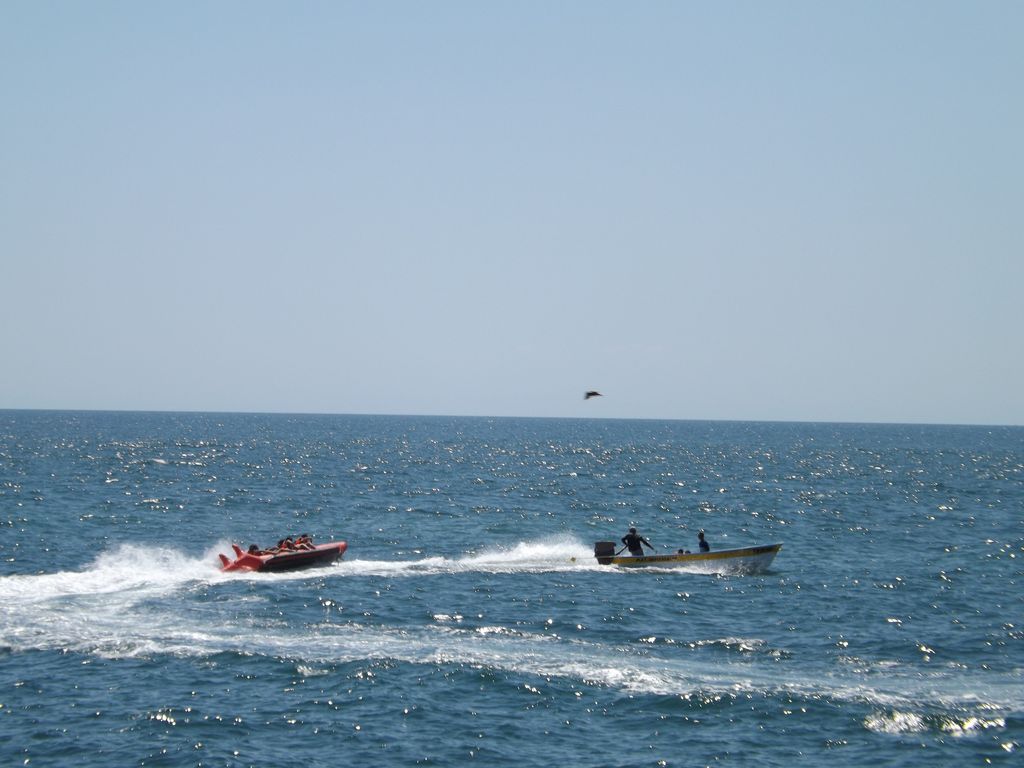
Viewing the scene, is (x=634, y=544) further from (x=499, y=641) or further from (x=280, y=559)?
(x=499, y=641)

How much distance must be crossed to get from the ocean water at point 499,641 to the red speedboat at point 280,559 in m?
0.85

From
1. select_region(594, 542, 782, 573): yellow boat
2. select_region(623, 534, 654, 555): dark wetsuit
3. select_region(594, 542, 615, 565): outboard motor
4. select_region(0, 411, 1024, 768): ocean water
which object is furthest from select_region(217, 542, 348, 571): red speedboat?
select_region(623, 534, 654, 555): dark wetsuit

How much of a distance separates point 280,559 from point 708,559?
59.9ft

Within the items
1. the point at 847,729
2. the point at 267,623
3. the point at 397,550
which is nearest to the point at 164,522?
the point at 397,550

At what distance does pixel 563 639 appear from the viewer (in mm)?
32906

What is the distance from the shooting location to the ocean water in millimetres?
23922

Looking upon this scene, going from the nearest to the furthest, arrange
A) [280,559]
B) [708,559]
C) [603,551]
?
[280,559] → [708,559] → [603,551]

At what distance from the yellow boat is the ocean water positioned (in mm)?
719

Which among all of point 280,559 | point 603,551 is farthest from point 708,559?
point 280,559

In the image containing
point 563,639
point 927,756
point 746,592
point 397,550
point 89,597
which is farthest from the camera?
point 397,550

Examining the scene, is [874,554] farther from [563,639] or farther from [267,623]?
[267,623]

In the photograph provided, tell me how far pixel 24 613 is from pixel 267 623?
309 inches

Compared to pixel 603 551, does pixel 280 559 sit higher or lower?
lower

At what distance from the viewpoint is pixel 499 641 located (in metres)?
32.4
